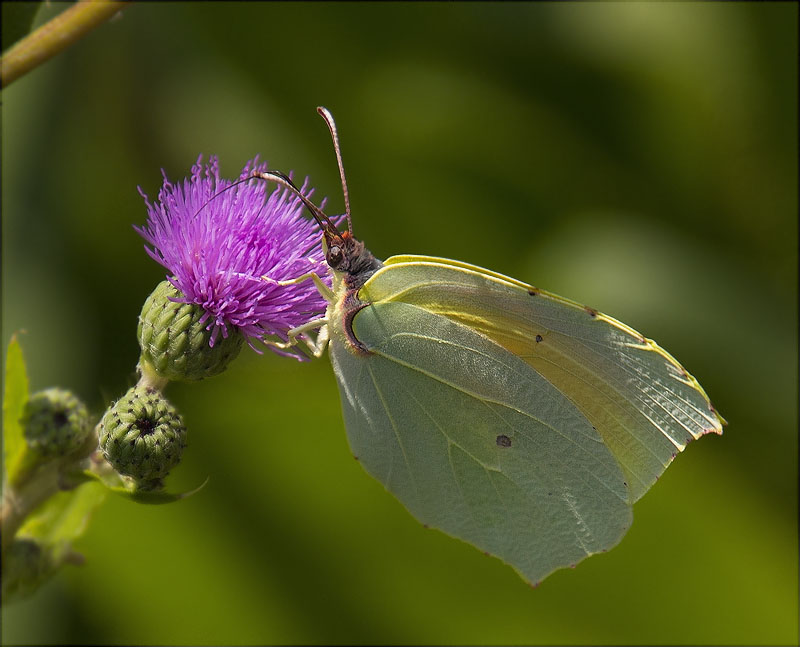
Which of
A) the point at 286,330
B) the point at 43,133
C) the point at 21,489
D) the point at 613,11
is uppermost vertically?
the point at 613,11

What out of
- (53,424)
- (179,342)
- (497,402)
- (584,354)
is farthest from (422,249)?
(53,424)

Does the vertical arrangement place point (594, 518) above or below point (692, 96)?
below

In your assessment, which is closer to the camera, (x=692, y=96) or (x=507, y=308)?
(x=507, y=308)

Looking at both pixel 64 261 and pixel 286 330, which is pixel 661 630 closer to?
pixel 286 330

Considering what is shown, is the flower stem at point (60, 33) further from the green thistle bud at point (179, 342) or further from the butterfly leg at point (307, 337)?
the butterfly leg at point (307, 337)

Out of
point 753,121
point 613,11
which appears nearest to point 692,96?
point 753,121

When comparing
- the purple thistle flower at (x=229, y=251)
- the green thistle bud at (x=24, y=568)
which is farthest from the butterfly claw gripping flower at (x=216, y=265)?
the green thistle bud at (x=24, y=568)
